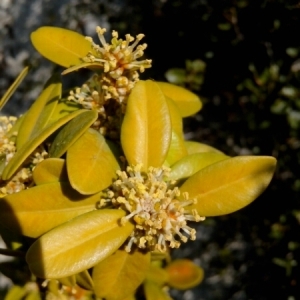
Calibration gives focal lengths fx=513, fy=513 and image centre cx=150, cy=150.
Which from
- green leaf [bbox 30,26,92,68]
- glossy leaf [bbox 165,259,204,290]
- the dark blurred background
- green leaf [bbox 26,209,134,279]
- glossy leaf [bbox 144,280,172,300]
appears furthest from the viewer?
the dark blurred background

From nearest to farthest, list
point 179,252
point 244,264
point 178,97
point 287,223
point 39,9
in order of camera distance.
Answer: point 178,97
point 287,223
point 244,264
point 179,252
point 39,9

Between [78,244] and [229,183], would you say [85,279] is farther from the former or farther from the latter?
[229,183]

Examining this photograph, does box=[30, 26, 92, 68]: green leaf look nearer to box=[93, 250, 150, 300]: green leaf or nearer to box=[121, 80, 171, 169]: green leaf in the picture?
box=[121, 80, 171, 169]: green leaf

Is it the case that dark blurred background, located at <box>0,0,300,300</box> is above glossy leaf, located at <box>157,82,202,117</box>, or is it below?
below

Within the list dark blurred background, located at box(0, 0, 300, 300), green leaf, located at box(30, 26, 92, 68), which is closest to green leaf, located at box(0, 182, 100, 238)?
green leaf, located at box(30, 26, 92, 68)

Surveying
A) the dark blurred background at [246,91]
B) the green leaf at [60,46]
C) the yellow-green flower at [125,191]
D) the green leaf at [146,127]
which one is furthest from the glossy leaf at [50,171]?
the dark blurred background at [246,91]

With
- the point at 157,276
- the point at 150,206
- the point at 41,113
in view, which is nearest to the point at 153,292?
the point at 157,276

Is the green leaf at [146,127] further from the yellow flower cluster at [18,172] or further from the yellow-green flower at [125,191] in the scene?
the yellow flower cluster at [18,172]

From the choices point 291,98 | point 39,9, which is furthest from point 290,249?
point 39,9

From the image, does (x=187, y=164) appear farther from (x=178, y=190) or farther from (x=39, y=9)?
(x=39, y=9)
